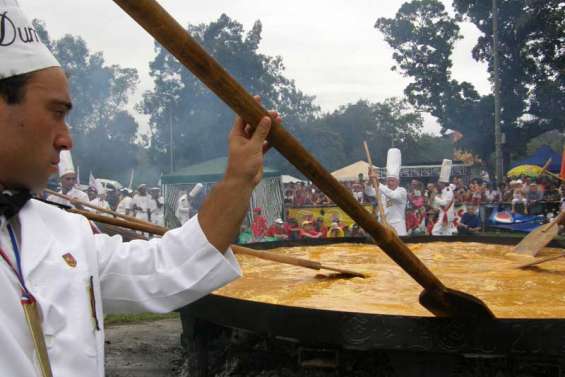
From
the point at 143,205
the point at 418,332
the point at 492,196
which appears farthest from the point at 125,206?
the point at 418,332

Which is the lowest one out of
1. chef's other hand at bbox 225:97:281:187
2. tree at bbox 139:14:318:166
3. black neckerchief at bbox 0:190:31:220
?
black neckerchief at bbox 0:190:31:220

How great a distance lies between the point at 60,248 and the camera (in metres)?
1.42

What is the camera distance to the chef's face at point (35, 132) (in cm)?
125

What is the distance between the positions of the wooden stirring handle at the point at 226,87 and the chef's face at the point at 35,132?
0.30 m

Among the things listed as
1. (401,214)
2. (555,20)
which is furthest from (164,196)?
(555,20)

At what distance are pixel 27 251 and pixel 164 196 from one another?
1394cm

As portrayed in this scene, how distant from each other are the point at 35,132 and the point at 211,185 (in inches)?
536

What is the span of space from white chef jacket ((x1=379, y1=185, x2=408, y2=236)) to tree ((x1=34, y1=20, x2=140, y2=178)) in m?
22.7

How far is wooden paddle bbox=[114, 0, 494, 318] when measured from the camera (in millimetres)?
1177

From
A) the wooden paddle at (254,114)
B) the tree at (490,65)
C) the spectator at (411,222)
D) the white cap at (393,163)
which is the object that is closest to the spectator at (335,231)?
the white cap at (393,163)

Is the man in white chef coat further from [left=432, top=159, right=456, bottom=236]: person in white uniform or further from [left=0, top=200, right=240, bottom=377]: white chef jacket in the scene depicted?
[left=432, top=159, right=456, bottom=236]: person in white uniform

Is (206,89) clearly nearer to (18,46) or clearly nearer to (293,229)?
(293,229)

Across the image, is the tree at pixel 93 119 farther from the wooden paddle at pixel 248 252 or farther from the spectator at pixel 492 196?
the wooden paddle at pixel 248 252

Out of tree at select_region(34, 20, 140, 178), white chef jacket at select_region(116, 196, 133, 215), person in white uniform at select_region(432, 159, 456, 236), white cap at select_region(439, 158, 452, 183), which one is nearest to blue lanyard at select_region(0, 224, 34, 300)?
person in white uniform at select_region(432, 159, 456, 236)
